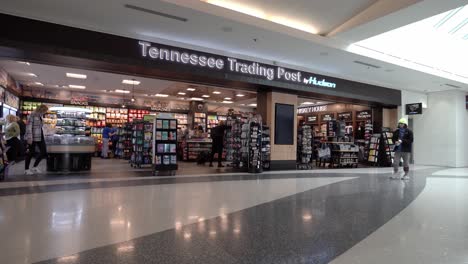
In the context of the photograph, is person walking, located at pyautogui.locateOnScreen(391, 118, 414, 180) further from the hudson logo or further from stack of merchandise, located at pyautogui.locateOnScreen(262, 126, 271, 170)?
stack of merchandise, located at pyautogui.locateOnScreen(262, 126, 271, 170)

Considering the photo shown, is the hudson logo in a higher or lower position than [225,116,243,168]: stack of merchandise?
higher

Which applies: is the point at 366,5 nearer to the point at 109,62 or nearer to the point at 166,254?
the point at 109,62

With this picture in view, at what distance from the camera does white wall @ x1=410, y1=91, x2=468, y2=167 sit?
13.0 metres

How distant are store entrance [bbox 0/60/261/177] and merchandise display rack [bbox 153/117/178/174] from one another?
0.02m

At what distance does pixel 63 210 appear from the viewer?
3881mm

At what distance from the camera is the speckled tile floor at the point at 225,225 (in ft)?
8.27

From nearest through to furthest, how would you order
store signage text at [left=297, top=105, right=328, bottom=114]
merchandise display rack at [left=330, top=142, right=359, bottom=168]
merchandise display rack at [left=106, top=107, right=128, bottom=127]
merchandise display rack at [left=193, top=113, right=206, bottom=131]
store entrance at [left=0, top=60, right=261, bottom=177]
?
1. store entrance at [left=0, top=60, right=261, bottom=177]
2. merchandise display rack at [left=330, top=142, right=359, bottom=168]
3. merchandise display rack at [left=106, top=107, right=128, bottom=127]
4. merchandise display rack at [left=193, top=113, right=206, bottom=131]
5. store signage text at [left=297, top=105, right=328, bottom=114]

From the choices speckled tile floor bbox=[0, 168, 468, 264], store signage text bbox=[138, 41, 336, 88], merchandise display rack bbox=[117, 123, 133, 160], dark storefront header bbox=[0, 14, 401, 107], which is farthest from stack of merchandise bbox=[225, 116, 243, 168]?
merchandise display rack bbox=[117, 123, 133, 160]

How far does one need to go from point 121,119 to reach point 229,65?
9.55 metres

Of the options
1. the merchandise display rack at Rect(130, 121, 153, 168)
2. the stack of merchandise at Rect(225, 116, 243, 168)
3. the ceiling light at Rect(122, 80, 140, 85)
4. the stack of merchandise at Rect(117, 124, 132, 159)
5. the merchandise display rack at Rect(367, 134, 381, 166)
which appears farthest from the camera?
the merchandise display rack at Rect(367, 134, 381, 166)

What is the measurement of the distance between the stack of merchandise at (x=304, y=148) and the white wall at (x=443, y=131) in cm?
558

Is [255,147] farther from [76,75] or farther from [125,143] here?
[76,75]

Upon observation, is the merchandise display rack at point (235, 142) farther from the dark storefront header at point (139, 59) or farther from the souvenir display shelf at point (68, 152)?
the souvenir display shelf at point (68, 152)

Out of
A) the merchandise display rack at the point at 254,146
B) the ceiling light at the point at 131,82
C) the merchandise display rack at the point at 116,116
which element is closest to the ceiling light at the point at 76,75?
the ceiling light at the point at 131,82
